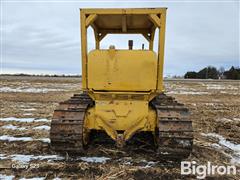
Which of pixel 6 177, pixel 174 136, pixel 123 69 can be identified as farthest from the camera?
pixel 123 69

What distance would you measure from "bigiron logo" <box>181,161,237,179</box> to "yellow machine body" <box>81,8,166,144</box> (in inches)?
39.5

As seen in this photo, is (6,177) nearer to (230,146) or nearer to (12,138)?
(12,138)

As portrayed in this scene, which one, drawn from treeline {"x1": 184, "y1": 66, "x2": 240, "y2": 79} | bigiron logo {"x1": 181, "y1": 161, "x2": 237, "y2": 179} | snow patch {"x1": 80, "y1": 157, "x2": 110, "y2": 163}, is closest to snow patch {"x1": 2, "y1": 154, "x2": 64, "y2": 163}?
snow patch {"x1": 80, "y1": 157, "x2": 110, "y2": 163}

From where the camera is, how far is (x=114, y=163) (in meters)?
5.14

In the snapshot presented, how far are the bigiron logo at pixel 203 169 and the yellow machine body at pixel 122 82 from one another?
100 cm

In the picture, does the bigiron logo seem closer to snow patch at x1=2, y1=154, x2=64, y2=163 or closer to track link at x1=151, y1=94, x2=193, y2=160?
track link at x1=151, y1=94, x2=193, y2=160

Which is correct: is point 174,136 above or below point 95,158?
above

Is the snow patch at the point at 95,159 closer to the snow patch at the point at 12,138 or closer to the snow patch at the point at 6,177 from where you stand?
the snow patch at the point at 6,177

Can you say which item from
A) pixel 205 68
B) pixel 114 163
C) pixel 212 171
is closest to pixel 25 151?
pixel 114 163

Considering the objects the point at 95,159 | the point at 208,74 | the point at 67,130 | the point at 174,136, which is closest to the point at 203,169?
the point at 174,136

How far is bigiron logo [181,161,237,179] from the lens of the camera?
4836 mm

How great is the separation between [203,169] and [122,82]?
224 cm

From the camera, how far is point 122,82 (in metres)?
5.50

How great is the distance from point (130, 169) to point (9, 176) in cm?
203
